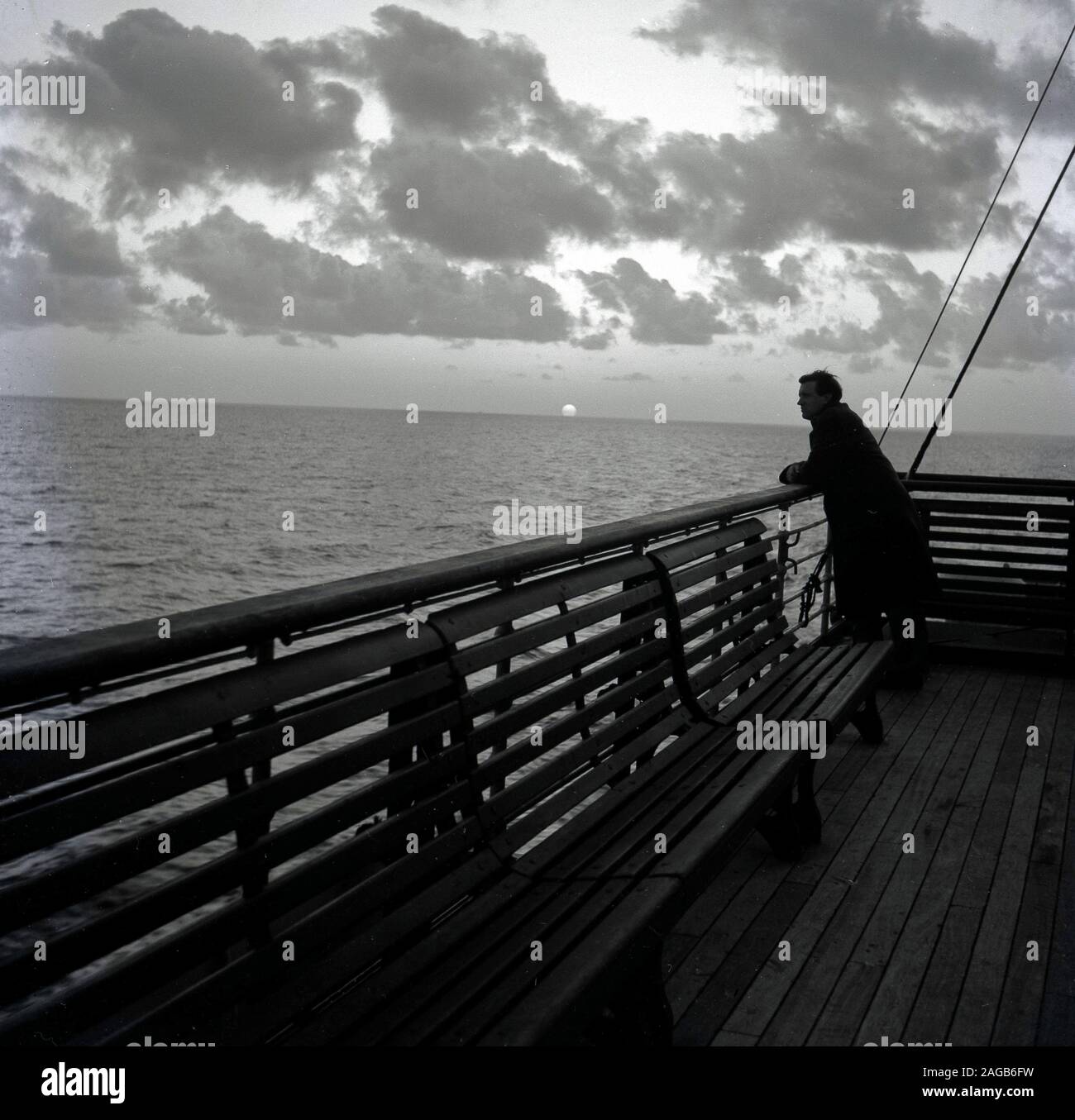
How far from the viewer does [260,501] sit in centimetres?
6269

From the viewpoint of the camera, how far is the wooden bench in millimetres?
1589

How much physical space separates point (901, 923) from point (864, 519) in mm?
3095

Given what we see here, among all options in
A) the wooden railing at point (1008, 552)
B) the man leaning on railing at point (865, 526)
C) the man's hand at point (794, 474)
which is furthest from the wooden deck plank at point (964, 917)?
the wooden railing at point (1008, 552)

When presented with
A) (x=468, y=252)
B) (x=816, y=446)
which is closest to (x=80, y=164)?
(x=468, y=252)

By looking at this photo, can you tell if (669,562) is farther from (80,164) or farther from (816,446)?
(80,164)

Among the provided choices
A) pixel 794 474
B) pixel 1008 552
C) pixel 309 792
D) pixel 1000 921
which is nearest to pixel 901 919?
pixel 1000 921

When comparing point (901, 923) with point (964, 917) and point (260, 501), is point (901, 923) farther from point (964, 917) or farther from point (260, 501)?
point (260, 501)

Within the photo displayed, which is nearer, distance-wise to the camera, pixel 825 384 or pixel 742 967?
pixel 742 967

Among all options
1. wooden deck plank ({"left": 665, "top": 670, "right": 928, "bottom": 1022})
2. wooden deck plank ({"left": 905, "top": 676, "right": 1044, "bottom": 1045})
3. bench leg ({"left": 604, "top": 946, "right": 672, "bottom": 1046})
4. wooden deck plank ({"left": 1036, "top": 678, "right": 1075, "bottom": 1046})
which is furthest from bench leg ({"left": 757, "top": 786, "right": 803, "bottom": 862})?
bench leg ({"left": 604, "top": 946, "right": 672, "bottom": 1046})

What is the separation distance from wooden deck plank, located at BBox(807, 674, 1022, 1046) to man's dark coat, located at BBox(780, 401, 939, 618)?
154cm

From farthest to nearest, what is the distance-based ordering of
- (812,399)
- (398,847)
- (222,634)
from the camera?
(812,399) < (398,847) < (222,634)

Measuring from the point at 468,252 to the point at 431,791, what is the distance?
138902 millimetres

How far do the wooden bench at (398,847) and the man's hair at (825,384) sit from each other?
277cm

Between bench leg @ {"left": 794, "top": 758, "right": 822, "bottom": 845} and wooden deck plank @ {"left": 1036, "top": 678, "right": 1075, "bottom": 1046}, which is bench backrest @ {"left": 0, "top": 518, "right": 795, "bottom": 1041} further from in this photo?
wooden deck plank @ {"left": 1036, "top": 678, "right": 1075, "bottom": 1046}
